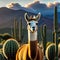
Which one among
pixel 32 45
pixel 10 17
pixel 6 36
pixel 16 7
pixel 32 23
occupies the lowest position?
pixel 32 45

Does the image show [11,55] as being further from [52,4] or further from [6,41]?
[52,4]

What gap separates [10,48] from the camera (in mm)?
7145

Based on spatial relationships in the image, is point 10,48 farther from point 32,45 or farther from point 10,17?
point 10,17

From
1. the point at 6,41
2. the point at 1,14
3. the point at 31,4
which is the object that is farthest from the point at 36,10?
the point at 6,41

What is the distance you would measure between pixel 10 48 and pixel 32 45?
556mm

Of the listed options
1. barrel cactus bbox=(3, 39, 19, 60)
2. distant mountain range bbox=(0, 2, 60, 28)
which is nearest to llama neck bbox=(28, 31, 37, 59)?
barrel cactus bbox=(3, 39, 19, 60)

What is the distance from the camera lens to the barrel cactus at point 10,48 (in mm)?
7137

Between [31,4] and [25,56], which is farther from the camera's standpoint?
[31,4]

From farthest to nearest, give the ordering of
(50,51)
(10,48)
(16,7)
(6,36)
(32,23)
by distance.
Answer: (16,7)
(6,36)
(50,51)
(10,48)
(32,23)

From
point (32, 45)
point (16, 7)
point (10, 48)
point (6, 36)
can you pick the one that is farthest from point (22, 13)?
point (32, 45)

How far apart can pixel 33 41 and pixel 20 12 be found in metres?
1.67

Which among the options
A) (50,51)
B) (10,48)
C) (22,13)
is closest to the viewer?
(10,48)

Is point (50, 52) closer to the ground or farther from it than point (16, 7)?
closer to the ground

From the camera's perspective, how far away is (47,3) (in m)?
8.27
